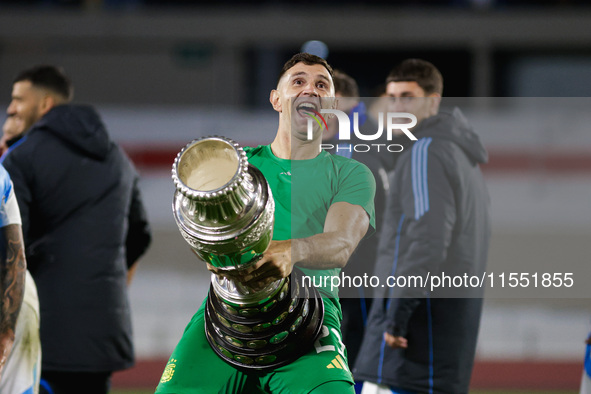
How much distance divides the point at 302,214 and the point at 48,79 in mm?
2272

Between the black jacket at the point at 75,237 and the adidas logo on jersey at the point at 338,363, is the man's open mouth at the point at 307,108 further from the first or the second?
the black jacket at the point at 75,237

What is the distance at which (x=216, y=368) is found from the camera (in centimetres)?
209

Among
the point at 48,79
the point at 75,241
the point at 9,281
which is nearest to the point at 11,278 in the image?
the point at 9,281

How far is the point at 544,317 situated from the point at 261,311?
7.37 meters

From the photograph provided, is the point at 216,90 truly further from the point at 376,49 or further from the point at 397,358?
the point at 397,358

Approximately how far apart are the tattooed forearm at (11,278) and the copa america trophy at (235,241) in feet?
2.81

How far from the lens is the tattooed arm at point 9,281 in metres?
2.54

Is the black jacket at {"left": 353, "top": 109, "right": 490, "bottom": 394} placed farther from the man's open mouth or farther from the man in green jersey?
the man's open mouth

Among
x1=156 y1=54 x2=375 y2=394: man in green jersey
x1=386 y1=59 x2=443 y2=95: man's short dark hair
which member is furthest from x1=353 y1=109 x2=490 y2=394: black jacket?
x1=156 y1=54 x2=375 y2=394: man in green jersey

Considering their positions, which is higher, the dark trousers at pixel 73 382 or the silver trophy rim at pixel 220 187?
the silver trophy rim at pixel 220 187

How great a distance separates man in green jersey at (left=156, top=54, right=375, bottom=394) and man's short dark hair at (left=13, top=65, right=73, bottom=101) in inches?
82.2

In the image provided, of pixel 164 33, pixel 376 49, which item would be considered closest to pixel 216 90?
pixel 164 33

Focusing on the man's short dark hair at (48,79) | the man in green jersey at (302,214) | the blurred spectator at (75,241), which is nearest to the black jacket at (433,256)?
the man in green jersey at (302,214)

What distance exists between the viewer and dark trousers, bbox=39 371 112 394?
11.7 feet
